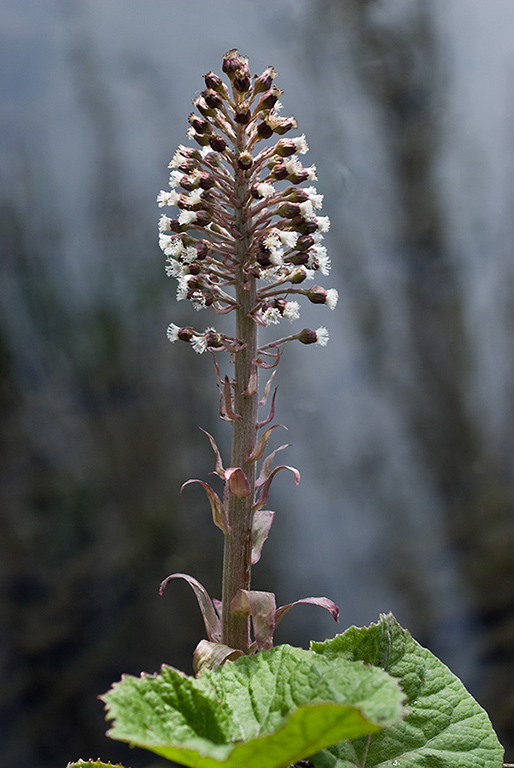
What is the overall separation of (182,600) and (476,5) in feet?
6.73

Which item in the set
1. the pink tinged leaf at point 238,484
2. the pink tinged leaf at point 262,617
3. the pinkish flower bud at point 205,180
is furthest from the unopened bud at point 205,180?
the pink tinged leaf at point 262,617

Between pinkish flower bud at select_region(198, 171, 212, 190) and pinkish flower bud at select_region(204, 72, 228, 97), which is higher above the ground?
pinkish flower bud at select_region(204, 72, 228, 97)

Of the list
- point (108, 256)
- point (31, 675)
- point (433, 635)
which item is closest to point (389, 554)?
point (433, 635)

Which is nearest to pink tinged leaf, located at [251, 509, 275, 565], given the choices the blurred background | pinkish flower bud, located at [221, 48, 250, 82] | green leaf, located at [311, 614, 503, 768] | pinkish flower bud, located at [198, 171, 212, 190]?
green leaf, located at [311, 614, 503, 768]

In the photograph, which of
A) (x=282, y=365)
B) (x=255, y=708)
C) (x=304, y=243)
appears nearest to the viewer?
(x=255, y=708)

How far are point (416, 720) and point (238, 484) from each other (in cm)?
29

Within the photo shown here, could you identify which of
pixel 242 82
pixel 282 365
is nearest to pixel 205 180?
pixel 242 82

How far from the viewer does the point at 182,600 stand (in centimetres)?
187

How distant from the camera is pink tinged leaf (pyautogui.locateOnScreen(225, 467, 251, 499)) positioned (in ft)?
2.08

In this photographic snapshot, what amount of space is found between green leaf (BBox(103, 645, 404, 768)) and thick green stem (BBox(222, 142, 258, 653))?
0.31 ft

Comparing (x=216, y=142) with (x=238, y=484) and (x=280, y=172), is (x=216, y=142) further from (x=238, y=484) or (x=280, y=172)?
(x=238, y=484)

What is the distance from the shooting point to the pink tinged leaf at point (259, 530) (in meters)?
0.68

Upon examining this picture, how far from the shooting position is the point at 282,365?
1.92m

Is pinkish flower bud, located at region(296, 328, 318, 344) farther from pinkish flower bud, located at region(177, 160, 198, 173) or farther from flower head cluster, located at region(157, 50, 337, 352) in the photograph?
pinkish flower bud, located at region(177, 160, 198, 173)
